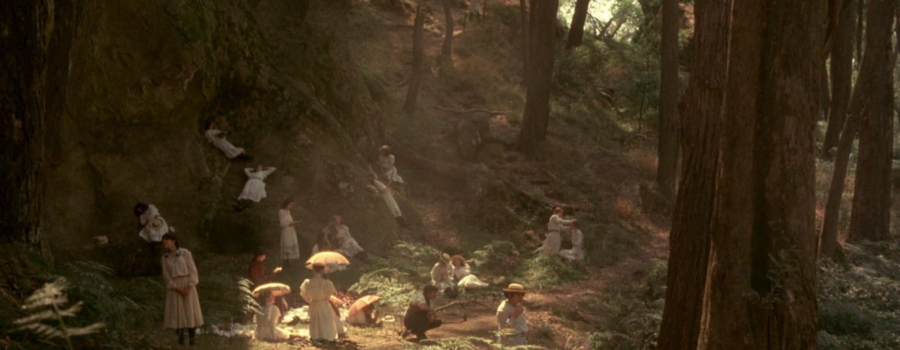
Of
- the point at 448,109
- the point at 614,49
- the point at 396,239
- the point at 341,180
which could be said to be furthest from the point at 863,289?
the point at 614,49

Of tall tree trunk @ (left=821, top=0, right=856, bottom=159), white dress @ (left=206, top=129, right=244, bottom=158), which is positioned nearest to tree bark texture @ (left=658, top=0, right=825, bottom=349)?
white dress @ (left=206, top=129, right=244, bottom=158)

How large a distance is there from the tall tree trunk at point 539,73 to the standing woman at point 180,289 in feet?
70.4

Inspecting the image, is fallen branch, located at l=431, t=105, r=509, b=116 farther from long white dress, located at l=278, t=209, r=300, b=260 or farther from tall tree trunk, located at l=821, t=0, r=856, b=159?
long white dress, located at l=278, t=209, r=300, b=260

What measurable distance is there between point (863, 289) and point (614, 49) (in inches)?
1108

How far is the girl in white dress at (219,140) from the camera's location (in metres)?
19.1

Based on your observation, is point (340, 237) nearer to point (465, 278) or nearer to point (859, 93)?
point (465, 278)

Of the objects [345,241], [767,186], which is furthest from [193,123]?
[767,186]

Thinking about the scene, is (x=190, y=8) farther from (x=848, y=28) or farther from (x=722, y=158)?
(x=848, y=28)

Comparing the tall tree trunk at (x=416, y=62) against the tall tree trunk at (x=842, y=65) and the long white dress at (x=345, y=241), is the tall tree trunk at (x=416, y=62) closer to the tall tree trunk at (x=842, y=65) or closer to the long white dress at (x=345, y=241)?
the long white dress at (x=345, y=241)

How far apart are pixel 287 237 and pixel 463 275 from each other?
4.02 metres

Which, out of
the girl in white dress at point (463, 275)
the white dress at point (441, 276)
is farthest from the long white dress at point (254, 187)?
the girl in white dress at point (463, 275)

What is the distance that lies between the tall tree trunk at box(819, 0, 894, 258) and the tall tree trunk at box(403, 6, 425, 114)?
1417cm

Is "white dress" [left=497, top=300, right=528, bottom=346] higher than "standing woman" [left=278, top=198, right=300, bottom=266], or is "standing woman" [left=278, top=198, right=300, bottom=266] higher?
"standing woman" [left=278, top=198, right=300, bottom=266]

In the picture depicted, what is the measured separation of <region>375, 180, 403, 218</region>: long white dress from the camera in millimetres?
21906
